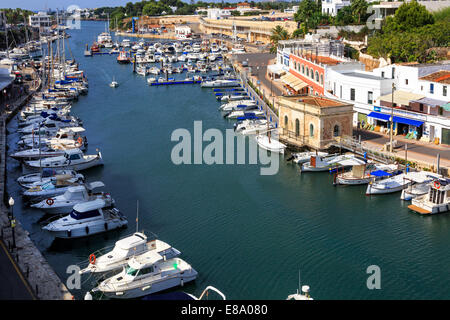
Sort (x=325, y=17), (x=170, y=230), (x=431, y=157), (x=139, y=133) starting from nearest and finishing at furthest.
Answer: (x=170, y=230), (x=431, y=157), (x=139, y=133), (x=325, y=17)

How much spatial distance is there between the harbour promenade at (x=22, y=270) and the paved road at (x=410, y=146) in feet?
97.4

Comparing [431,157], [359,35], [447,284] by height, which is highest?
[359,35]

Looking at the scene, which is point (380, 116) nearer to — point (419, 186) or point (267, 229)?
point (419, 186)

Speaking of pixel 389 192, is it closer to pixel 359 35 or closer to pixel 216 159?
pixel 216 159

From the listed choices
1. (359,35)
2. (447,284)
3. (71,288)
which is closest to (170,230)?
(71,288)

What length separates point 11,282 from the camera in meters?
24.8

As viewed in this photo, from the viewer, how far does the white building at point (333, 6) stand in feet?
385

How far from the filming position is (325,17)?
111 m

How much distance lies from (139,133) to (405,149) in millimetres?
28539

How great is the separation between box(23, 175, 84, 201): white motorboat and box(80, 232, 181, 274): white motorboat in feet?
38.1

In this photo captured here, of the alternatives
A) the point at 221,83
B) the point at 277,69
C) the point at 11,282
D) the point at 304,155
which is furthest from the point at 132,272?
the point at 221,83

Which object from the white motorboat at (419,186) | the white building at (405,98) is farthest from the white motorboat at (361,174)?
the white building at (405,98)

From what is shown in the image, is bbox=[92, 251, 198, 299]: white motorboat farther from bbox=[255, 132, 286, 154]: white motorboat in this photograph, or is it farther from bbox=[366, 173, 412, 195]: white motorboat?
bbox=[255, 132, 286, 154]: white motorboat

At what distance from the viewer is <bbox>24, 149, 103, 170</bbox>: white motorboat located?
45594 millimetres
